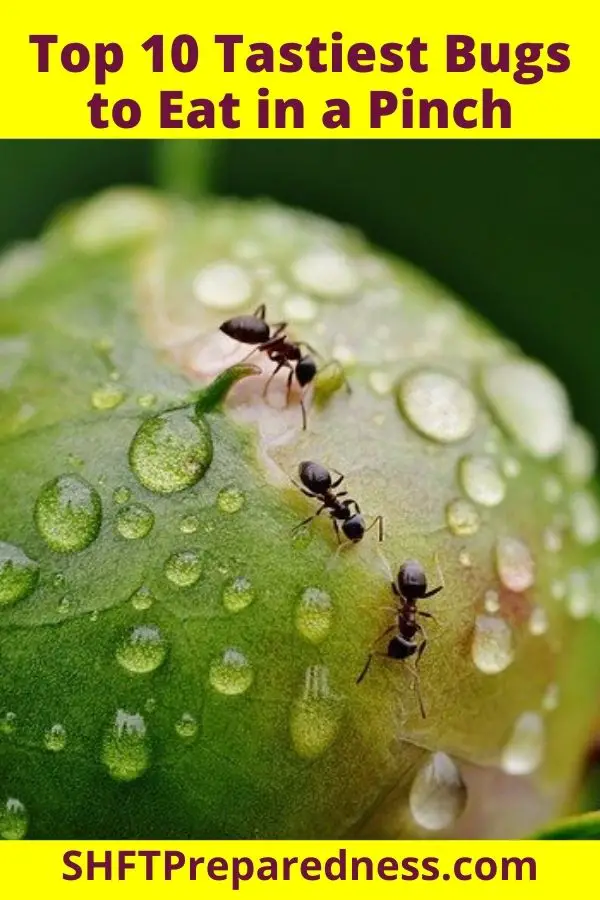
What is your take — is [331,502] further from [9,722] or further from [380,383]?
[9,722]

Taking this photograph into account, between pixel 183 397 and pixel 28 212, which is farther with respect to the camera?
pixel 28 212

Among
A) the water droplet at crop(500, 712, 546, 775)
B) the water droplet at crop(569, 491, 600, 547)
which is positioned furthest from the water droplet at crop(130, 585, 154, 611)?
the water droplet at crop(569, 491, 600, 547)

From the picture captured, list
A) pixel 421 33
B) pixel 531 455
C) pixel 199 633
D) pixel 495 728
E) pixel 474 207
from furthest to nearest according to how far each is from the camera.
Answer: pixel 474 207, pixel 421 33, pixel 531 455, pixel 495 728, pixel 199 633

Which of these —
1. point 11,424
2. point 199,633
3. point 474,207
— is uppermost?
point 474,207

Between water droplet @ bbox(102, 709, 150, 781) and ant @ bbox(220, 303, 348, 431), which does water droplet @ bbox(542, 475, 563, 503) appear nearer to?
ant @ bbox(220, 303, 348, 431)

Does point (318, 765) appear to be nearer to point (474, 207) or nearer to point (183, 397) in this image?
point (183, 397)

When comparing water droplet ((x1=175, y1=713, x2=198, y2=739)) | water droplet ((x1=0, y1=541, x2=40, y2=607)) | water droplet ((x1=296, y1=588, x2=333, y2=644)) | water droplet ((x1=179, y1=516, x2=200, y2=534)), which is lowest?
water droplet ((x1=175, y1=713, x2=198, y2=739))

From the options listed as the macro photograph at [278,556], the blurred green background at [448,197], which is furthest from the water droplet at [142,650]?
the blurred green background at [448,197]
